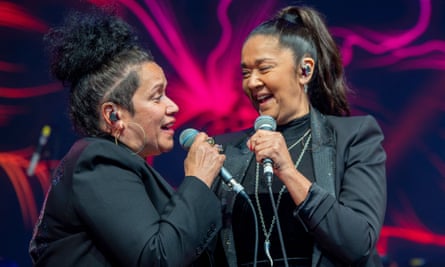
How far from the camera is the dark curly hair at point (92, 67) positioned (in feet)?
5.64

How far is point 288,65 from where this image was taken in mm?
2027

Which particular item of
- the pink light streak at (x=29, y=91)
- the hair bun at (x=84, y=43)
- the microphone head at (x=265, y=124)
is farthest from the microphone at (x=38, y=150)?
the microphone head at (x=265, y=124)

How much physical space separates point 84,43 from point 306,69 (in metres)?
0.73

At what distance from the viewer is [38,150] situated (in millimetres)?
3816

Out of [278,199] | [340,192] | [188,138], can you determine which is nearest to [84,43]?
[188,138]

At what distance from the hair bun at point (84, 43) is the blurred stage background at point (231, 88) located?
2.10 meters

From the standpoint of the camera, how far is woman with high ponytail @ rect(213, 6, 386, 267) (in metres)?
1.68

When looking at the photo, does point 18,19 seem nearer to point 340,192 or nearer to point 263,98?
point 263,98

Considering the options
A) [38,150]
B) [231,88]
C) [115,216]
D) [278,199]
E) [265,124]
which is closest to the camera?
[115,216]

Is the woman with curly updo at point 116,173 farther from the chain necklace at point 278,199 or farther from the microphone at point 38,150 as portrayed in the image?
the microphone at point 38,150

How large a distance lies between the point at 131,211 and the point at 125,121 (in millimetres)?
312

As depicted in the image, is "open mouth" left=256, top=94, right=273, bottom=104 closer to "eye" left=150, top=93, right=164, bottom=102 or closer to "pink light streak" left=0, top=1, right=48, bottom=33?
"eye" left=150, top=93, right=164, bottom=102

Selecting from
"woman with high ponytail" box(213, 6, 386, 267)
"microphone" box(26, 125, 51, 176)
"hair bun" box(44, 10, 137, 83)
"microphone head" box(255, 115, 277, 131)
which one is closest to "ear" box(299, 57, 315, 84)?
"woman with high ponytail" box(213, 6, 386, 267)

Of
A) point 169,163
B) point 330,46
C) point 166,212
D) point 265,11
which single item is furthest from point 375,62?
point 166,212
